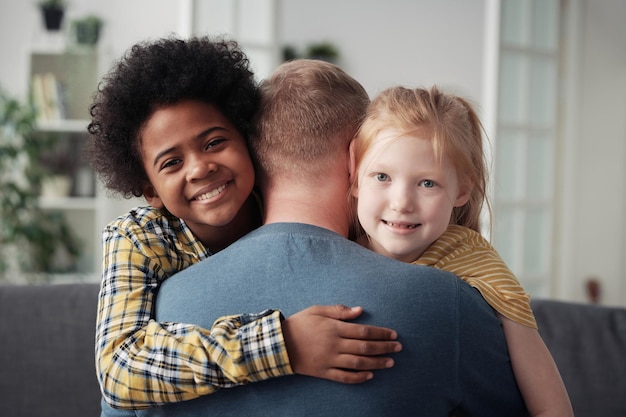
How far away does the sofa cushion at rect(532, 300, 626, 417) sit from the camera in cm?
172

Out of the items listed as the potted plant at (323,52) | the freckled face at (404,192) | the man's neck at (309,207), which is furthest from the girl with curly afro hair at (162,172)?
the potted plant at (323,52)

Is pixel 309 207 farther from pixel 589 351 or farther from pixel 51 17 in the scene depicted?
pixel 51 17

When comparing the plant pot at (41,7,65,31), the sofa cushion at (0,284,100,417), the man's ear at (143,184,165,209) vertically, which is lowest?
the sofa cushion at (0,284,100,417)

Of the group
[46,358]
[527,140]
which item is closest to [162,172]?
[46,358]

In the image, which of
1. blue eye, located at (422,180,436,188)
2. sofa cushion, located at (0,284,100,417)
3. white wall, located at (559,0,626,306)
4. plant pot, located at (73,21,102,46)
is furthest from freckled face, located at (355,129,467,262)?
plant pot, located at (73,21,102,46)

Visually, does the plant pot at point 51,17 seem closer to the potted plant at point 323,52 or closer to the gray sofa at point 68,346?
the potted plant at point 323,52

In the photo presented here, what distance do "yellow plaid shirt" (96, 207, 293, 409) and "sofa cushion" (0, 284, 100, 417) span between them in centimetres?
59

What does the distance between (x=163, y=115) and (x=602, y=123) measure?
15.2ft

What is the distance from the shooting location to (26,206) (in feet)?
15.4

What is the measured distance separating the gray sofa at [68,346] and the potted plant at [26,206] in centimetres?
293

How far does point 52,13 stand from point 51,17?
0.09 feet

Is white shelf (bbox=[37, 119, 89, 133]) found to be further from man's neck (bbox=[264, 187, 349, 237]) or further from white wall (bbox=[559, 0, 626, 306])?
man's neck (bbox=[264, 187, 349, 237])

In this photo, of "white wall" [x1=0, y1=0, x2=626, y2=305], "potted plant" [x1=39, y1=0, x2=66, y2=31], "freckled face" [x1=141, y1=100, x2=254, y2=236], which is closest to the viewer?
"freckled face" [x1=141, y1=100, x2=254, y2=236]

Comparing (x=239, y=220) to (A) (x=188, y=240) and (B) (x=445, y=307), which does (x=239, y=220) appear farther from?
(B) (x=445, y=307)
